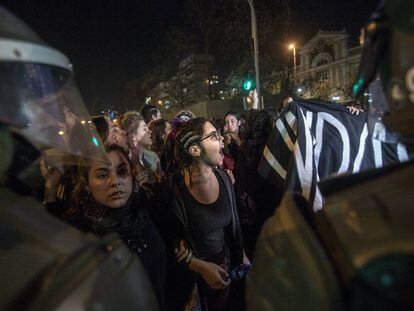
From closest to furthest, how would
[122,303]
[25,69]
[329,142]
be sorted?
1. [122,303]
2. [25,69]
3. [329,142]

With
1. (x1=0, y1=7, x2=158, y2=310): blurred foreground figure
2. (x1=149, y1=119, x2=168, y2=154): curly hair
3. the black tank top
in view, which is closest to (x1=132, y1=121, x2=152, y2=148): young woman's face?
(x1=149, y1=119, x2=168, y2=154): curly hair

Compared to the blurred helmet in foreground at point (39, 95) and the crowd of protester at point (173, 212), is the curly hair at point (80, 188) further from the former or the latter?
the blurred helmet in foreground at point (39, 95)

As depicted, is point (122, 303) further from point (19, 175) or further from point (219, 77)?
point (219, 77)

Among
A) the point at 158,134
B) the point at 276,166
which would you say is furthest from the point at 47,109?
the point at 158,134

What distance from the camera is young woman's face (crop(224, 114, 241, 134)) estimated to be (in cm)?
675

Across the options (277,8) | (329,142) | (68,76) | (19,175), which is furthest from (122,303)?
(277,8)

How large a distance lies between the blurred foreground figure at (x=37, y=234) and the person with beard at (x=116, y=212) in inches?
33.7

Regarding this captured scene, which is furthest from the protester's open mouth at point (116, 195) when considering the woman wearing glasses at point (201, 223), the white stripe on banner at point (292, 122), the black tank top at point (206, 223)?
the white stripe on banner at point (292, 122)

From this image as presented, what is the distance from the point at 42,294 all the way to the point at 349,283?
77 cm

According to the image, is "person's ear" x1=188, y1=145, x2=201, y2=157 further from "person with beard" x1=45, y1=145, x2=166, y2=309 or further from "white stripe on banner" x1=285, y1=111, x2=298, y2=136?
"white stripe on banner" x1=285, y1=111, x2=298, y2=136

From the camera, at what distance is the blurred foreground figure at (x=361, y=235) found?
0.76m

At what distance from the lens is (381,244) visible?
0.76 m

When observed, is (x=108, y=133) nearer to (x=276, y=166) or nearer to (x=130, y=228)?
(x=130, y=228)

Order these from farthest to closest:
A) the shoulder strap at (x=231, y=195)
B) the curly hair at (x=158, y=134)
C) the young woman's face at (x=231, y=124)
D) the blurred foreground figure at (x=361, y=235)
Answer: the young woman's face at (x=231, y=124)
the curly hair at (x=158, y=134)
the shoulder strap at (x=231, y=195)
the blurred foreground figure at (x=361, y=235)
